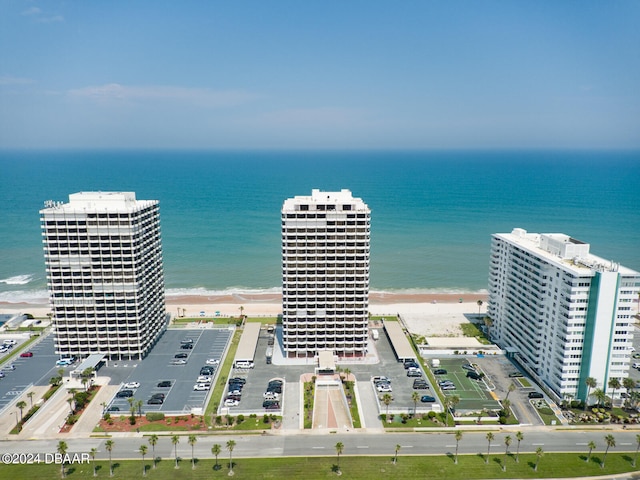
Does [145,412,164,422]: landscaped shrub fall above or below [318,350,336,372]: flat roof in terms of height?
below

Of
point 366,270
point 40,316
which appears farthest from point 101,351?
point 366,270

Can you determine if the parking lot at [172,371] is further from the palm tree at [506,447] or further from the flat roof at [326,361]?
the palm tree at [506,447]

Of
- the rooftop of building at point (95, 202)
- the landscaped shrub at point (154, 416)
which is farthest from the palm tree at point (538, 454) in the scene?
the rooftop of building at point (95, 202)

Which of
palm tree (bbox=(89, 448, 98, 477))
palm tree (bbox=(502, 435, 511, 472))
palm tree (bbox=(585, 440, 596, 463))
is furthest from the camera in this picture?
palm tree (bbox=(585, 440, 596, 463))

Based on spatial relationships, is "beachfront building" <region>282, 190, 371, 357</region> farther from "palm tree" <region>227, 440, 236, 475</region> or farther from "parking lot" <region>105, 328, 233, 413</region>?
"palm tree" <region>227, 440, 236, 475</region>

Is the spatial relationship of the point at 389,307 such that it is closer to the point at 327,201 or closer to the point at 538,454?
the point at 327,201

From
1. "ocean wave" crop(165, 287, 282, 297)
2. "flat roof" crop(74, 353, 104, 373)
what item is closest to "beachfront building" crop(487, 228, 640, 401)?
"ocean wave" crop(165, 287, 282, 297)

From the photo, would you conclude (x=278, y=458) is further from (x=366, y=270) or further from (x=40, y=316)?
(x=40, y=316)
